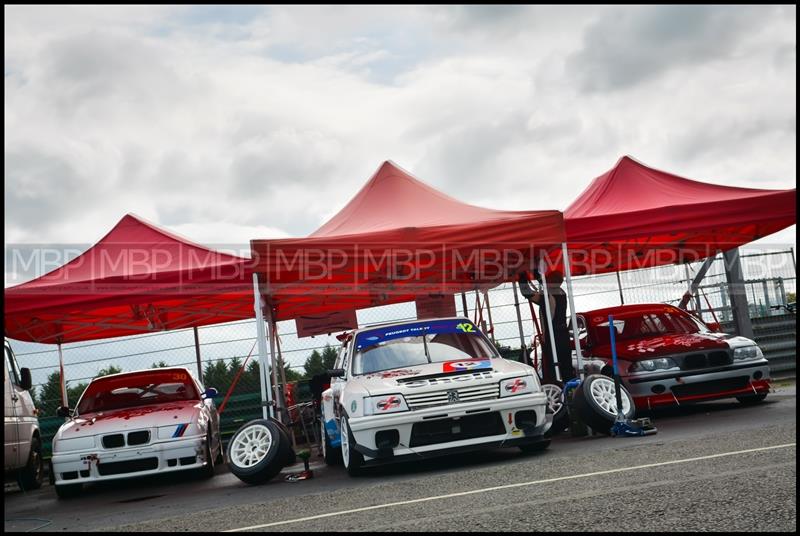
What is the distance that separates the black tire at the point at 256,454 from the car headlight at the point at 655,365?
4726mm

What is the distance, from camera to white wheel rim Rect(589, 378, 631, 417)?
30.9ft

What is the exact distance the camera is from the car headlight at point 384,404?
785 cm

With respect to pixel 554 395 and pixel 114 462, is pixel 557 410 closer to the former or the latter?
pixel 554 395

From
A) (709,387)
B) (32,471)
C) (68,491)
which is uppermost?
(709,387)

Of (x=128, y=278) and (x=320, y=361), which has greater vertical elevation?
(x=128, y=278)

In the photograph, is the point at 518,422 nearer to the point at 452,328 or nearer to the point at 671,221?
the point at 452,328

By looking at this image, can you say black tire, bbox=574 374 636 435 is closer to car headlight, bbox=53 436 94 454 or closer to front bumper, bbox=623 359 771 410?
front bumper, bbox=623 359 771 410

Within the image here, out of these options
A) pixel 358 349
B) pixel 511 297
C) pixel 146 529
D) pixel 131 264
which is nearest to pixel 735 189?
pixel 511 297

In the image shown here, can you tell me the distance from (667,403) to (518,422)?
127 inches

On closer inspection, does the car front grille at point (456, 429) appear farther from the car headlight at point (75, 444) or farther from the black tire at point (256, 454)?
the car headlight at point (75, 444)

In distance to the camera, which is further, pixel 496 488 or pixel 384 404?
pixel 384 404

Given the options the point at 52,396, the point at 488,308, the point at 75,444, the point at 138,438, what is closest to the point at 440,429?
the point at 138,438

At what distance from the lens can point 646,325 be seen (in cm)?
1212

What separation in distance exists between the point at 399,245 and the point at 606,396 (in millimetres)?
3036
